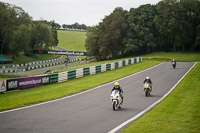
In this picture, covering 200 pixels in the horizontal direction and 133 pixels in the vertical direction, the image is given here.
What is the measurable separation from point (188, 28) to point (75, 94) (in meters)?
66.9

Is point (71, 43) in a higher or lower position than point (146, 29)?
lower

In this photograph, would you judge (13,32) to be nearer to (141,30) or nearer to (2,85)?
(141,30)

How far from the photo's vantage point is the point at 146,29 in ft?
261

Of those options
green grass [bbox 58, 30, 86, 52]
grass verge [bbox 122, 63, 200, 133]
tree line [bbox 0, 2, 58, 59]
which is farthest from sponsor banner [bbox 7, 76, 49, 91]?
green grass [bbox 58, 30, 86, 52]

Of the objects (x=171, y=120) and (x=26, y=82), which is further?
(x=26, y=82)

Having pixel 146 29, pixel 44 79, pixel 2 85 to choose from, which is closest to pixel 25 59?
pixel 146 29

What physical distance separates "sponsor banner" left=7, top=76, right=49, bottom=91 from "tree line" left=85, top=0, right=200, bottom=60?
4887 cm

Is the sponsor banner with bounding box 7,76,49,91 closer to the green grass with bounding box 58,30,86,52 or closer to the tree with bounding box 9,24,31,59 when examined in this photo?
the tree with bounding box 9,24,31,59

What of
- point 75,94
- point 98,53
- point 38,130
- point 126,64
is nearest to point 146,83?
point 75,94

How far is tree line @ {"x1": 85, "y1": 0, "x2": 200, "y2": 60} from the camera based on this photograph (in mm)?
78000

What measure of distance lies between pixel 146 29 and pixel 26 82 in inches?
2330

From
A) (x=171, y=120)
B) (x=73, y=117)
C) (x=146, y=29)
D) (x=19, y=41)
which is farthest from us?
(x=19, y=41)

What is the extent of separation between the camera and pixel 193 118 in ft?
39.3

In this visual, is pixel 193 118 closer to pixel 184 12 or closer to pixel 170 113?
pixel 170 113
